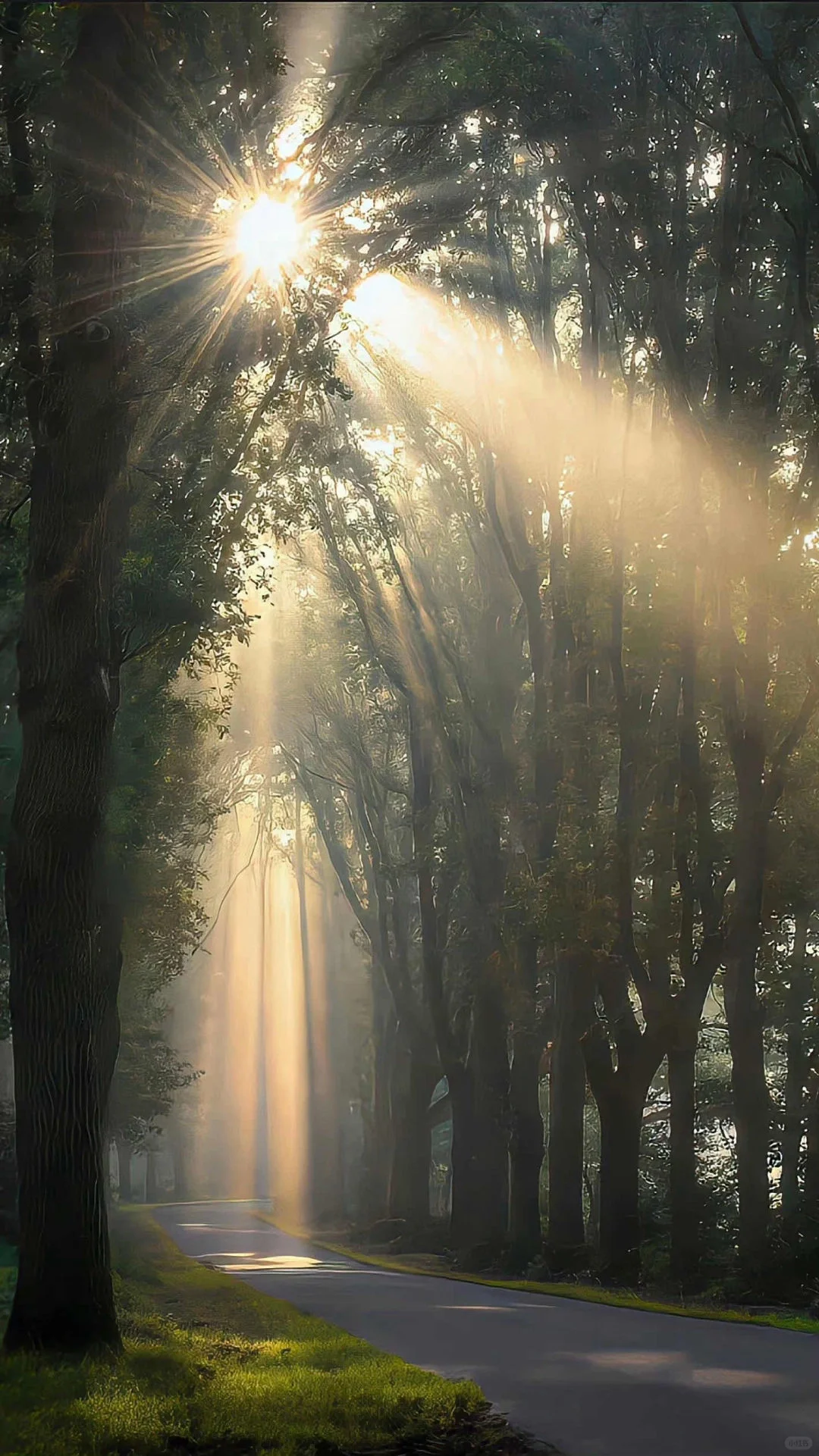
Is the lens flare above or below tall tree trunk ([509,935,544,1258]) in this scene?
above

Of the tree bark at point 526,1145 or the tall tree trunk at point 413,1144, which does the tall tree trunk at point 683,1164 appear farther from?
the tall tree trunk at point 413,1144

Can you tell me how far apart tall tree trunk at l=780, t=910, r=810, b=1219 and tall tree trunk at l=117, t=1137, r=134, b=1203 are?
32.2 m

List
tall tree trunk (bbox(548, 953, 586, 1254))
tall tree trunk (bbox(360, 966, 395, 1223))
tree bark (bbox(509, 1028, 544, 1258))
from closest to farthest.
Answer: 1. tall tree trunk (bbox(548, 953, 586, 1254))
2. tree bark (bbox(509, 1028, 544, 1258))
3. tall tree trunk (bbox(360, 966, 395, 1223))

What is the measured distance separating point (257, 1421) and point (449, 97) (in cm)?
1366

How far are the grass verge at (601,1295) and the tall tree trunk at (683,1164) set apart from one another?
Result: 82 centimetres

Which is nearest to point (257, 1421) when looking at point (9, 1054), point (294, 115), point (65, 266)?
point (65, 266)

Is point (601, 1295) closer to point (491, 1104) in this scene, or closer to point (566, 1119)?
A: point (566, 1119)

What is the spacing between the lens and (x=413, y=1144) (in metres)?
Answer: 36.7

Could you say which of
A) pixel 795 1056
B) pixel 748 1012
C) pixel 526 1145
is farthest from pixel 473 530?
pixel 748 1012

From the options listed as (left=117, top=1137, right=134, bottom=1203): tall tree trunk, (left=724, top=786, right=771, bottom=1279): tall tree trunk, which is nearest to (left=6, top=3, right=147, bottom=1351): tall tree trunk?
(left=724, top=786, right=771, bottom=1279): tall tree trunk

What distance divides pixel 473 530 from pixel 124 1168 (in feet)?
162

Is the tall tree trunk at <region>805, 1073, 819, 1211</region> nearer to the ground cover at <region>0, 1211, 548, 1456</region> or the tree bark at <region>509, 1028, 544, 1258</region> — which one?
the tree bark at <region>509, 1028, 544, 1258</region>

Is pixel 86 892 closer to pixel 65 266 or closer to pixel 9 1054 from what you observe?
pixel 65 266

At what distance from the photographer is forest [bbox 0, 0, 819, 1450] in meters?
12.7
